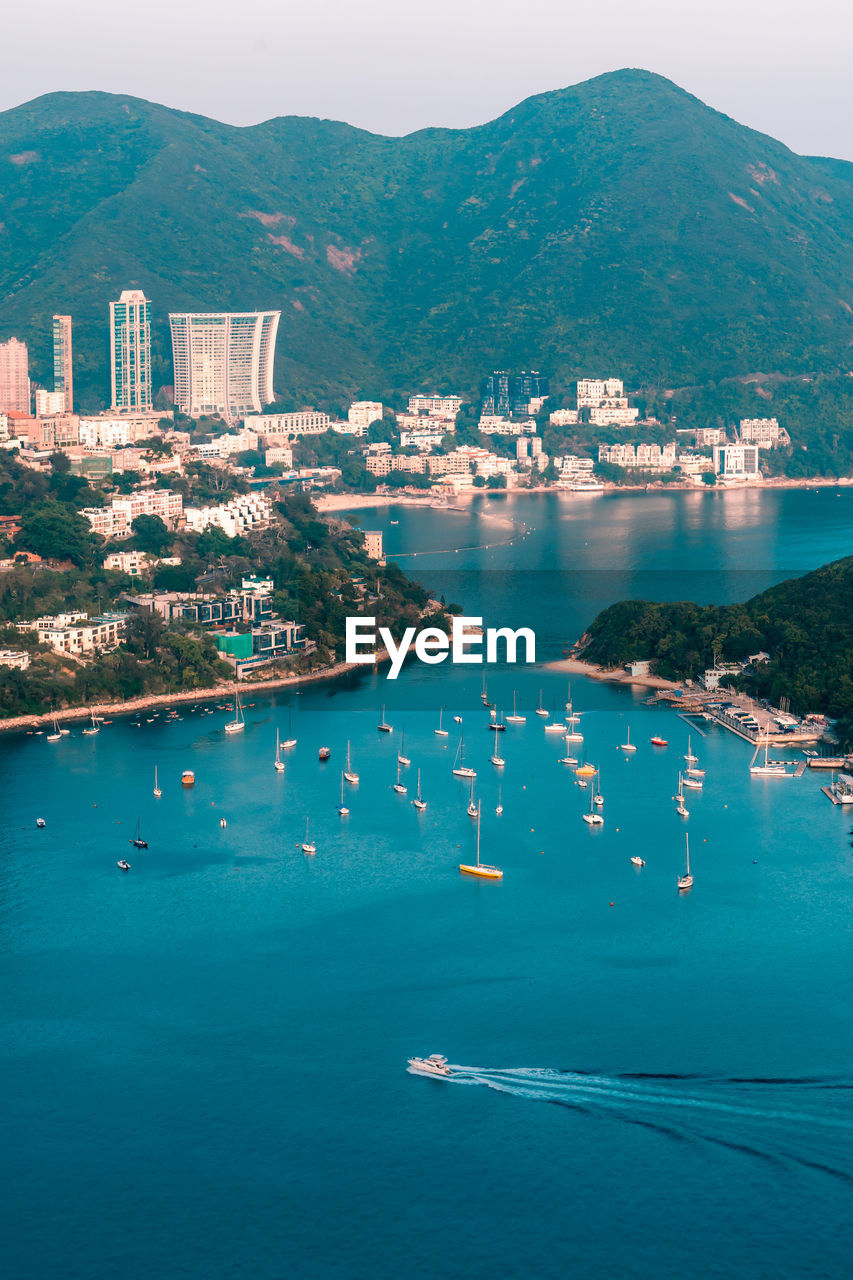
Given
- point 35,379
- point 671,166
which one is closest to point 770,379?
point 671,166

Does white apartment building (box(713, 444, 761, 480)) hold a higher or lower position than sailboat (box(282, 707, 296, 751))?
higher

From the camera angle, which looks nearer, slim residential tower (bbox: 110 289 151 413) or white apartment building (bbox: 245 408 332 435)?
slim residential tower (bbox: 110 289 151 413)

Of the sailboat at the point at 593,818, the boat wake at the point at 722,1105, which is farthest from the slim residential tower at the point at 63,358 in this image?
the boat wake at the point at 722,1105

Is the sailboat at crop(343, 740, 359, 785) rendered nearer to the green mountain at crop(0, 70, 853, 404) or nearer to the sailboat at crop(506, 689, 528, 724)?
the sailboat at crop(506, 689, 528, 724)

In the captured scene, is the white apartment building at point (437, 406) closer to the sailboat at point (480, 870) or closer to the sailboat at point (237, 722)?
the sailboat at point (237, 722)

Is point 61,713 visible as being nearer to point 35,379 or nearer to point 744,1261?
point 744,1261

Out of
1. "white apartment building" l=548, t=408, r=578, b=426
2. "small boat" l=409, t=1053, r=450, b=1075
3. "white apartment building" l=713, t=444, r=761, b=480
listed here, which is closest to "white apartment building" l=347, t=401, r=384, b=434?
"white apartment building" l=548, t=408, r=578, b=426

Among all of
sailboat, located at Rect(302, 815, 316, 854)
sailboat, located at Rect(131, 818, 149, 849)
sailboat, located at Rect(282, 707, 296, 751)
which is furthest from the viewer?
sailboat, located at Rect(282, 707, 296, 751)

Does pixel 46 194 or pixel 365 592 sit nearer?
pixel 365 592
